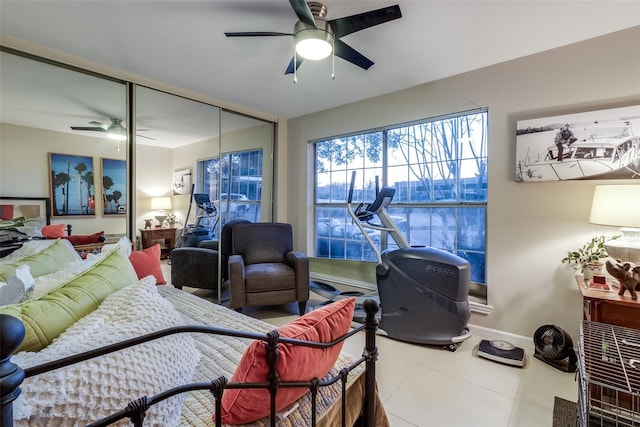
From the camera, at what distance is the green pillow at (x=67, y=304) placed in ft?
2.68

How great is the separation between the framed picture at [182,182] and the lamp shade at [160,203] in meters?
0.13

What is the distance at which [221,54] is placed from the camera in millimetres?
2408

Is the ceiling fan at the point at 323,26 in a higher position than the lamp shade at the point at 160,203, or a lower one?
higher

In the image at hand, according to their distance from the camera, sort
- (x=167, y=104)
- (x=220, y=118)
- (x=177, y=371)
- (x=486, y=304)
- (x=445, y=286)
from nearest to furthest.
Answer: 1. (x=177, y=371)
2. (x=445, y=286)
3. (x=486, y=304)
4. (x=167, y=104)
5. (x=220, y=118)

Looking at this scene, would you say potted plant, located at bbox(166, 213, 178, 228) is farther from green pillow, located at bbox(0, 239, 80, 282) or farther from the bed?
the bed

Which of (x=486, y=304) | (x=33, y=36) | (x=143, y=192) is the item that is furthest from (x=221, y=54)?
(x=486, y=304)

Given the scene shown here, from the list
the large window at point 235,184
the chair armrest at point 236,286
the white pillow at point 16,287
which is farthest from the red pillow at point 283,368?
the large window at point 235,184

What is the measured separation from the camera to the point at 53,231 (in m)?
2.42

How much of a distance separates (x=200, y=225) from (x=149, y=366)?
2.83 metres

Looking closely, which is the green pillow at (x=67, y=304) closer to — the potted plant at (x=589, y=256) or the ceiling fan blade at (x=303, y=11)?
the ceiling fan blade at (x=303, y=11)

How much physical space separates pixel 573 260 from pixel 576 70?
148 centimetres

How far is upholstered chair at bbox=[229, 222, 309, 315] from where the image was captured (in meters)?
2.89

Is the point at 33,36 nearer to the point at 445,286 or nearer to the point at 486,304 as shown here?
the point at 445,286

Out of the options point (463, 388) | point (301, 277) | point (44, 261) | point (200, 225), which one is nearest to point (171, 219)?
point (200, 225)
